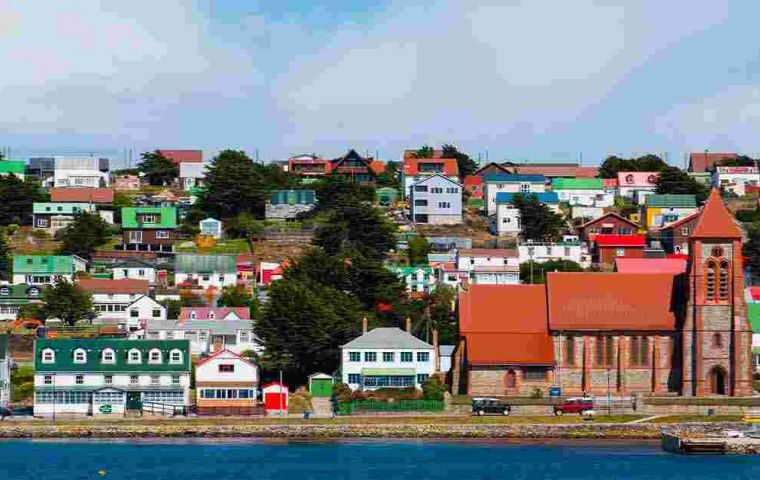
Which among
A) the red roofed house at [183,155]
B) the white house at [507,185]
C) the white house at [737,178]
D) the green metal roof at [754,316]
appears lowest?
the green metal roof at [754,316]

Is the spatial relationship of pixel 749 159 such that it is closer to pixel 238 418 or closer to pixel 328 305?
pixel 328 305

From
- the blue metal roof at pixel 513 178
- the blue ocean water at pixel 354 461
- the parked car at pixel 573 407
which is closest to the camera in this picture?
the blue ocean water at pixel 354 461

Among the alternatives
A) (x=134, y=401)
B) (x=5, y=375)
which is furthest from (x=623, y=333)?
(x=5, y=375)

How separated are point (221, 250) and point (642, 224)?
3271 cm

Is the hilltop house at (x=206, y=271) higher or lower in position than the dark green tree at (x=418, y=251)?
lower

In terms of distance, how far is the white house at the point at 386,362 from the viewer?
92625mm

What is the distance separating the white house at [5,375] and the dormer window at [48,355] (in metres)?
3.56

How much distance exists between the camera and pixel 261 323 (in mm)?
96875

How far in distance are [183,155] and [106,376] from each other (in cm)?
8877

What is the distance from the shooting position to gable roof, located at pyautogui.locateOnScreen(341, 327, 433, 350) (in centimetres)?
9325

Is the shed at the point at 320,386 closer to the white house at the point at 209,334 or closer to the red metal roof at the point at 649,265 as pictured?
the white house at the point at 209,334

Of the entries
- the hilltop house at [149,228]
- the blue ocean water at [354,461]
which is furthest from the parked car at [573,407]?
the hilltop house at [149,228]

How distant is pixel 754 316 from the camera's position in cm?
10619

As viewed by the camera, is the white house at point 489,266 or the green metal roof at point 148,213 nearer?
the white house at point 489,266
